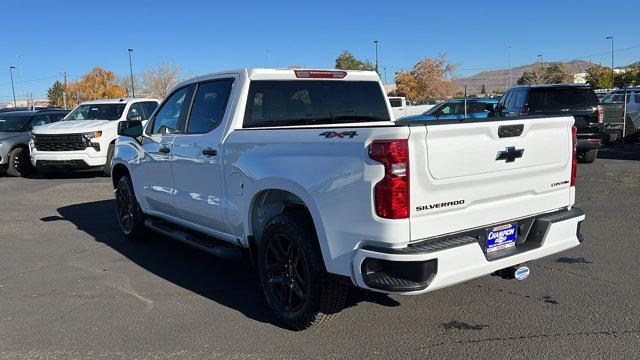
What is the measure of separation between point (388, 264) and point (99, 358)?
211 centimetres

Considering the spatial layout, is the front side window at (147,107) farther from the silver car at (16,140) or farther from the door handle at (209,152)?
the door handle at (209,152)

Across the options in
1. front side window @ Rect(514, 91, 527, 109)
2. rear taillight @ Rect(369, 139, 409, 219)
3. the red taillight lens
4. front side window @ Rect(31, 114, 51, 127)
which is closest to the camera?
rear taillight @ Rect(369, 139, 409, 219)

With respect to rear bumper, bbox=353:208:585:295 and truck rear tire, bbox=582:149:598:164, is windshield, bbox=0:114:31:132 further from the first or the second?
truck rear tire, bbox=582:149:598:164

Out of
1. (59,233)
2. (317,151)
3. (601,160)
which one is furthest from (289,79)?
(601,160)

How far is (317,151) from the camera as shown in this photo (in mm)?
3598

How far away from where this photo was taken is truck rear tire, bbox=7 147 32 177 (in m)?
14.2

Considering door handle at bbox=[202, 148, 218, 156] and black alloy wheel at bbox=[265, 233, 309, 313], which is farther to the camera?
door handle at bbox=[202, 148, 218, 156]

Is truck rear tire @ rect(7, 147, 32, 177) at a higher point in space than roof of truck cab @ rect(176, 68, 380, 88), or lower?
lower

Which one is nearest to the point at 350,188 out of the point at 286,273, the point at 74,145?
the point at 286,273

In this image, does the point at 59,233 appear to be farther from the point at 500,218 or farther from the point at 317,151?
the point at 500,218

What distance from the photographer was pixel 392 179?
3.19 m

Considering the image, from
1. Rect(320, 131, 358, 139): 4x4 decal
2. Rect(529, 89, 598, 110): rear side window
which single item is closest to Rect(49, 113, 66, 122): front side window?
Rect(529, 89, 598, 110): rear side window

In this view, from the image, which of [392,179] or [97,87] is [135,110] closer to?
[392,179]

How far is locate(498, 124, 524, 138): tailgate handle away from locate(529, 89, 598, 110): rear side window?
9.66 m
